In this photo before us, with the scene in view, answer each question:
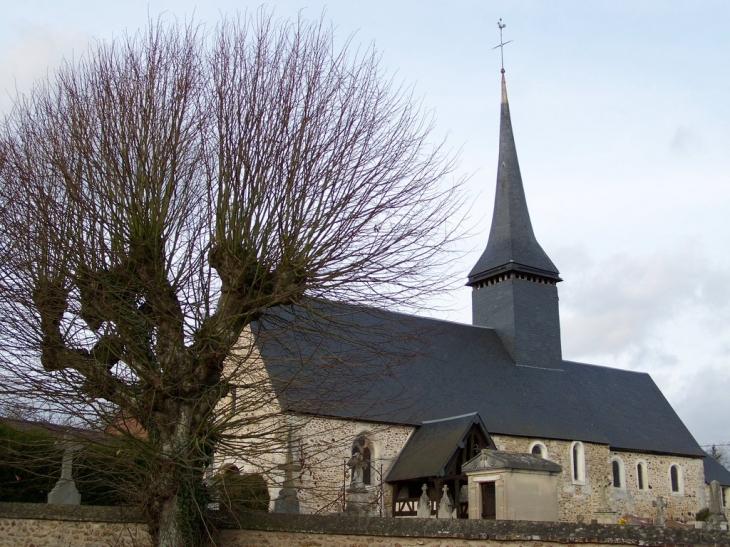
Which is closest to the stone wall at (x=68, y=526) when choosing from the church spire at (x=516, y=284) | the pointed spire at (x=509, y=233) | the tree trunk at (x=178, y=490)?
the tree trunk at (x=178, y=490)

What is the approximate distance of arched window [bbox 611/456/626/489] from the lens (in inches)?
902

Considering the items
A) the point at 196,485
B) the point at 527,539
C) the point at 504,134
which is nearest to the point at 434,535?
the point at 527,539

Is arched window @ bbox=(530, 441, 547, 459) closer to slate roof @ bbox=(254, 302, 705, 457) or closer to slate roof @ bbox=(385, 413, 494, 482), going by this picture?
slate roof @ bbox=(254, 302, 705, 457)

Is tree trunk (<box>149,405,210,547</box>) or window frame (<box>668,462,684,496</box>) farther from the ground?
window frame (<box>668,462,684,496</box>)

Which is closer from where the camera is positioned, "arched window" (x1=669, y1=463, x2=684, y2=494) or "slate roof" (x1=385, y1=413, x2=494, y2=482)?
"slate roof" (x1=385, y1=413, x2=494, y2=482)

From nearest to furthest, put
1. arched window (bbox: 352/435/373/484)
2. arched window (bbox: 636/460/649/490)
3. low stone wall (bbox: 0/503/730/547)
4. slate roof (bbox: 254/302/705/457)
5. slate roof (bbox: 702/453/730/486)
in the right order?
1. low stone wall (bbox: 0/503/730/547)
2. arched window (bbox: 352/435/373/484)
3. slate roof (bbox: 254/302/705/457)
4. arched window (bbox: 636/460/649/490)
5. slate roof (bbox: 702/453/730/486)

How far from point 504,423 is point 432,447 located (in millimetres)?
3361

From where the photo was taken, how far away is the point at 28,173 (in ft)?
28.0

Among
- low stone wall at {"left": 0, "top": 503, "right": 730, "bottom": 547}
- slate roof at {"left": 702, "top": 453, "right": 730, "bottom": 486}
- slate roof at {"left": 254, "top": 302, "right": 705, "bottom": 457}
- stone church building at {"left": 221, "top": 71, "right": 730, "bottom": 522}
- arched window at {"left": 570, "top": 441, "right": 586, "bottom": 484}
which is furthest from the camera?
slate roof at {"left": 702, "top": 453, "right": 730, "bottom": 486}

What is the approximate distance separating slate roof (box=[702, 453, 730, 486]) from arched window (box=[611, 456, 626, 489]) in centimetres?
507

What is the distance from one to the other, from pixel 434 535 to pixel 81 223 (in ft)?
15.9

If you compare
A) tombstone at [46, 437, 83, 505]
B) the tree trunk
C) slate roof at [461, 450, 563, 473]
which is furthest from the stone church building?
the tree trunk

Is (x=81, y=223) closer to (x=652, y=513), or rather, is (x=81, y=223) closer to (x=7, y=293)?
(x=7, y=293)

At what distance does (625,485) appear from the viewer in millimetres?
23016
